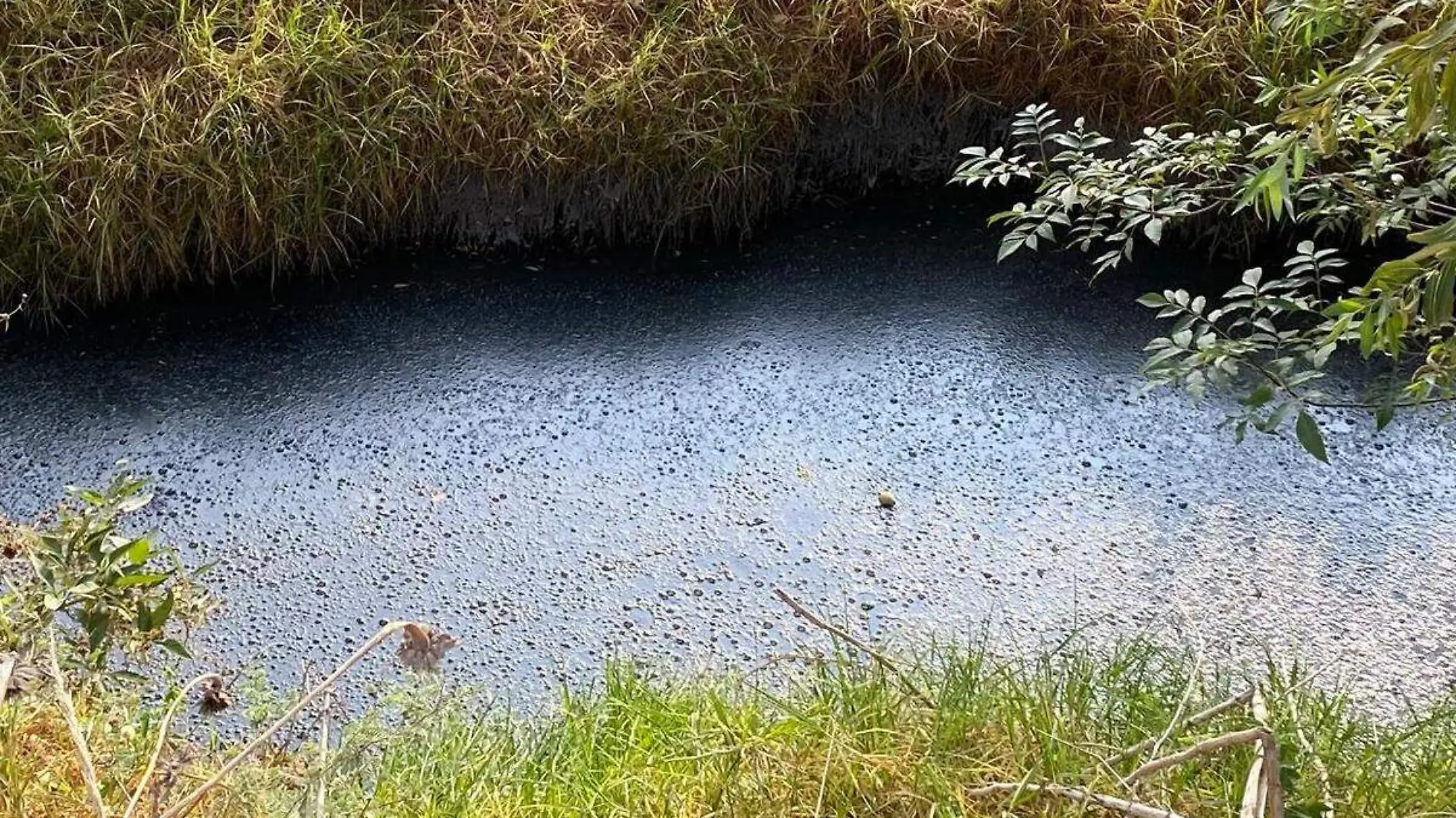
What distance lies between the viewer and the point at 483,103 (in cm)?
306

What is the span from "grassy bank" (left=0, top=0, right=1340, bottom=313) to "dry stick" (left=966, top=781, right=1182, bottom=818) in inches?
83.8

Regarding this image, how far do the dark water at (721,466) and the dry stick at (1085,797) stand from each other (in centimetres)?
88

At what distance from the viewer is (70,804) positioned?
4.79 ft

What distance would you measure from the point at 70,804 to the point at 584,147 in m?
2.03

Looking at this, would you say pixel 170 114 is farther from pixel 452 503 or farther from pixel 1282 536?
pixel 1282 536

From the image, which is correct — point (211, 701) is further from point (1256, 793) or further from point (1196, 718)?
point (1256, 793)

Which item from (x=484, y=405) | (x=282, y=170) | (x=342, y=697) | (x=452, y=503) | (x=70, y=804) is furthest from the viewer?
(x=282, y=170)

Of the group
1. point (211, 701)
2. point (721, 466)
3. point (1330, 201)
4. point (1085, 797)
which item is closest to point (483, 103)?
point (721, 466)

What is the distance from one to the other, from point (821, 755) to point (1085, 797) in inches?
12.6

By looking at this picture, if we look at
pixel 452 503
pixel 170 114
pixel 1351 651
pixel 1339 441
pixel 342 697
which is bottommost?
pixel 342 697

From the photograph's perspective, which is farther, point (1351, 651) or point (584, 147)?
point (584, 147)

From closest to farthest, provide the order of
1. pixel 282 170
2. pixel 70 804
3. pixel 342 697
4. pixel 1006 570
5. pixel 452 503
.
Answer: pixel 70 804 → pixel 342 697 → pixel 1006 570 → pixel 452 503 → pixel 282 170

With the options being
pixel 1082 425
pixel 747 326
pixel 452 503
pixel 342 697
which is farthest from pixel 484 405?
pixel 1082 425

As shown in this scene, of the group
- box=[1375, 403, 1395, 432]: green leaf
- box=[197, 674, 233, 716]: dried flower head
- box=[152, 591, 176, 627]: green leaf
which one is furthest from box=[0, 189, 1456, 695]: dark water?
box=[1375, 403, 1395, 432]: green leaf
